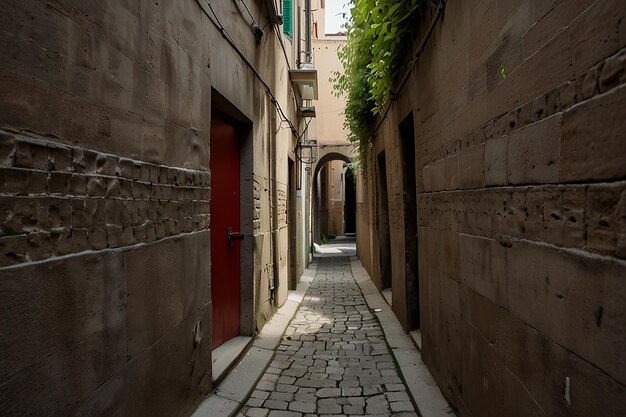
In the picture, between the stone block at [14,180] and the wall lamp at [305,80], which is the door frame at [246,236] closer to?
the stone block at [14,180]

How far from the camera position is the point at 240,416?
131 inches

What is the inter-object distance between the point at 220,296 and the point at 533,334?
320 cm

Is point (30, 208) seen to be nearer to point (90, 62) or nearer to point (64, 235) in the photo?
point (64, 235)

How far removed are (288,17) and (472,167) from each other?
723 cm

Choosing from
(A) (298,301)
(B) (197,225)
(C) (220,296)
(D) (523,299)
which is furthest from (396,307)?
(D) (523,299)

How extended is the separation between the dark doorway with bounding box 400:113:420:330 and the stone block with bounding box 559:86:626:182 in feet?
12.2

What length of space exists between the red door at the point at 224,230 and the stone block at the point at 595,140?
3295mm

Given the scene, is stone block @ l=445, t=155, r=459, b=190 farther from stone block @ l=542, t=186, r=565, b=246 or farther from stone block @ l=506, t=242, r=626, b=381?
stone block @ l=542, t=186, r=565, b=246

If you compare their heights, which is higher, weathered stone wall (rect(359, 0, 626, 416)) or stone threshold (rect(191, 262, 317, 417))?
weathered stone wall (rect(359, 0, 626, 416))

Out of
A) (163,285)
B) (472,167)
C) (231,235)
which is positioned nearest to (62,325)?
(163,285)

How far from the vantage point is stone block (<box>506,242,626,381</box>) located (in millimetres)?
1303

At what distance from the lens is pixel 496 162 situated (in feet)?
7.42

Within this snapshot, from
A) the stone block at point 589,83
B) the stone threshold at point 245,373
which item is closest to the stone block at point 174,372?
the stone threshold at point 245,373

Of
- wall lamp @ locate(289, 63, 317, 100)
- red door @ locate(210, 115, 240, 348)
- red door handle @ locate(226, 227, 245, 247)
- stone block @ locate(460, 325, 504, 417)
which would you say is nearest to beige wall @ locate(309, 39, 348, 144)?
wall lamp @ locate(289, 63, 317, 100)
